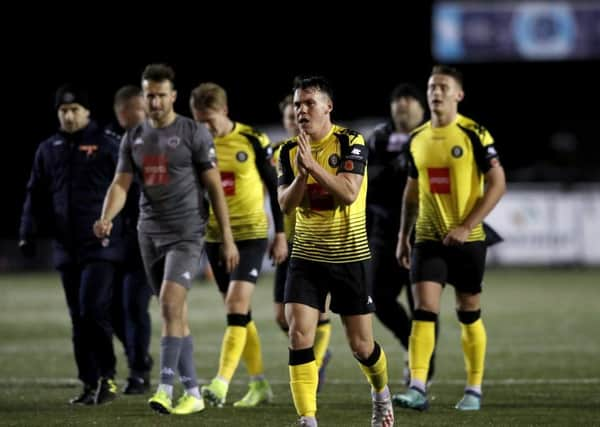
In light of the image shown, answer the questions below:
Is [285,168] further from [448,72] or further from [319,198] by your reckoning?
[448,72]

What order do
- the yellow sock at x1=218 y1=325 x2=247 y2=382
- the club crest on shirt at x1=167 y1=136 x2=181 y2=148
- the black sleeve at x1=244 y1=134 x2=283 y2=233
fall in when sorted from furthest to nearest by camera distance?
the black sleeve at x1=244 y1=134 x2=283 y2=233 < the yellow sock at x1=218 y1=325 x2=247 y2=382 < the club crest on shirt at x1=167 y1=136 x2=181 y2=148

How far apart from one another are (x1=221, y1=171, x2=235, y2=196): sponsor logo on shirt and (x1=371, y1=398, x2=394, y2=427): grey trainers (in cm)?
246

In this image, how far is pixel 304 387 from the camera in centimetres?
729

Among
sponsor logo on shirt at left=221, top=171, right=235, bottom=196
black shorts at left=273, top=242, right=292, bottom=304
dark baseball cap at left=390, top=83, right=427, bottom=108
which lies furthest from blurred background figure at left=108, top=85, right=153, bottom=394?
dark baseball cap at left=390, top=83, right=427, bottom=108

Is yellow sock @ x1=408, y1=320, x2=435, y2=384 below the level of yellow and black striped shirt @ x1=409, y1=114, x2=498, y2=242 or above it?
below

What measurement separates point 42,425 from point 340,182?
261cm

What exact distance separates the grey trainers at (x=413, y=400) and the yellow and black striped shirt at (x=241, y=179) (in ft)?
5.62

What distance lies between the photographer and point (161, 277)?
8680mm

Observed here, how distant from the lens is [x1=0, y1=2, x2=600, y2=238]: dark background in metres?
Answer: 39.2

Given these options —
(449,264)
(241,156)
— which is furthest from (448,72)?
(241,156)

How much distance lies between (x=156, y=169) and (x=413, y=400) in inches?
94.1

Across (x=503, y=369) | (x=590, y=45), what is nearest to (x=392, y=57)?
(x=590, y=45)

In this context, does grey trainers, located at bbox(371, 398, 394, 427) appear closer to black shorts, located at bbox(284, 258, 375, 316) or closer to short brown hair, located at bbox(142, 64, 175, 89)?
black shorts, located at bbox(284, 258, 375, 316)

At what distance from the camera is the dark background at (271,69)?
129ft
